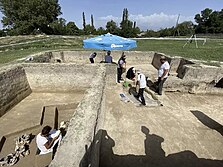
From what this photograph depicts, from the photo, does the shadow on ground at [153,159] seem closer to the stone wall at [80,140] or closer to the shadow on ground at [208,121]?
the stone wall at [80,140]

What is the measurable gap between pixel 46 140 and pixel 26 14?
4225 cm

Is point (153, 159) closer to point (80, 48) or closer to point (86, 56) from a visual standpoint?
point (86, 56)

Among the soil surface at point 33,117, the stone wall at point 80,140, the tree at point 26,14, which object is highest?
the tree at point 26,14

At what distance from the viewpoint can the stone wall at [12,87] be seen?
7.17 meters

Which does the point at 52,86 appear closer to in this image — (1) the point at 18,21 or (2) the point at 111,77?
(2) the point at 111,77

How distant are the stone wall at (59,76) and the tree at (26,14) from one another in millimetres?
35435

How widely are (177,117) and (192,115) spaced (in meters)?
0.71

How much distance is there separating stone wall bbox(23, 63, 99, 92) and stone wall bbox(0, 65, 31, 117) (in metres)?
0.38

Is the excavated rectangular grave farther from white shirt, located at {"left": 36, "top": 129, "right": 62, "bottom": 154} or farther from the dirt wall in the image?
the dirt wall

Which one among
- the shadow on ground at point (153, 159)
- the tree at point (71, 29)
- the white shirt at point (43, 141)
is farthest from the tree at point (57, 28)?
the shadow on ground at point (153, 159)

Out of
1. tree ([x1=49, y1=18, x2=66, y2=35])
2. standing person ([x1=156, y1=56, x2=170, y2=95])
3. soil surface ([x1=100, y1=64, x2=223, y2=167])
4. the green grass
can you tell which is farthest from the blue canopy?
tree ([x1=49, y1=18, x2=66, y2=35])

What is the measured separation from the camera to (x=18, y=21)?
40656mm

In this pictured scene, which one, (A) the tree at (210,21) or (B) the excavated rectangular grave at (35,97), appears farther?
(A) the tree at (210,21)

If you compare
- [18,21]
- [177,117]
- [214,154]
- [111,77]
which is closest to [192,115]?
[177,117]
